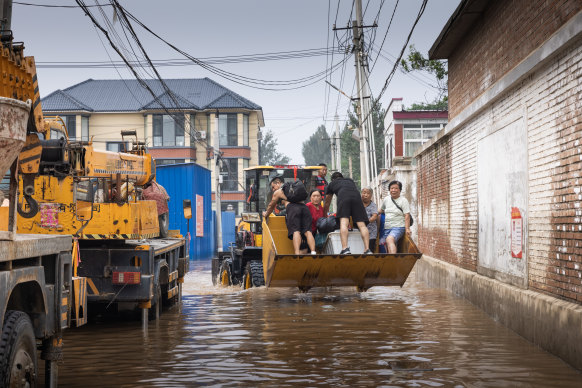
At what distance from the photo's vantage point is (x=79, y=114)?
5903cm

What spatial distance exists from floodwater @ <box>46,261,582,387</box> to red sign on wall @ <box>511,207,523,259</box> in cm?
109

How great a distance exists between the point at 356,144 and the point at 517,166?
7028 centimetres

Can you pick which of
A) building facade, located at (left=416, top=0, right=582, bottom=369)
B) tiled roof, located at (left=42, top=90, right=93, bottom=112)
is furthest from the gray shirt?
tiled roof, located at (left=42, top=90, right=93, bottom=112)

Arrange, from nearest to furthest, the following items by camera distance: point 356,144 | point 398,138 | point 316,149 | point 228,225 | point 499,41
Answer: point 499,41
point 228,225
point 398,138
point 356,144
point 316,149

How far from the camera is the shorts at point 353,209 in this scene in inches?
540

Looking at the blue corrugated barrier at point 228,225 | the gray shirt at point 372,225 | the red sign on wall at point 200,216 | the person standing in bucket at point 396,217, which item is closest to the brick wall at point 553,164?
the person standing in bucket at point 396,217

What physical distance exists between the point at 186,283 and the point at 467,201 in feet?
31.7

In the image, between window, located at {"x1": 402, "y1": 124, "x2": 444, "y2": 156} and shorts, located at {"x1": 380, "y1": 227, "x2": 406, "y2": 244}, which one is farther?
window, located at {"x1": 402, "y1": 124, "x2": 444, "y2": 156}

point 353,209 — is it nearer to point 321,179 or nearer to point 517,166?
point 517,166

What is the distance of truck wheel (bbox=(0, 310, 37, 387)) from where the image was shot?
4.93 meters

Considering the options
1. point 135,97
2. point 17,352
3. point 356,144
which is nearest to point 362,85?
point 17,352

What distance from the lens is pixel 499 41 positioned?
39.9 feet

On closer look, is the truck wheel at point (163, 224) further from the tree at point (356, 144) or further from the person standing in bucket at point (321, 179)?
the tree at point (356, 144)

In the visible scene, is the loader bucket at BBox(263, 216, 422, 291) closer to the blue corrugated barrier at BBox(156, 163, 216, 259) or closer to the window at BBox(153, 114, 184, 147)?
the blue corrugated barrier at BBox(156, 163, 216, 259)
